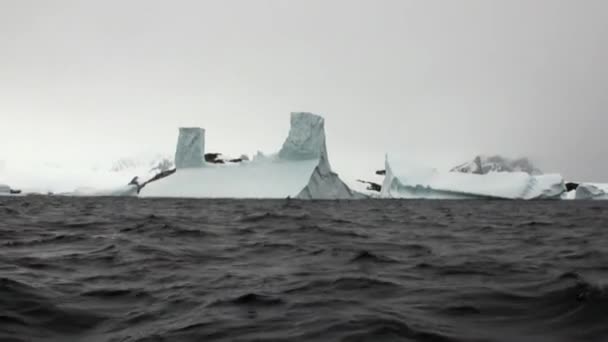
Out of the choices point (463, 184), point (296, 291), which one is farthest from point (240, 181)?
point (296, 291)

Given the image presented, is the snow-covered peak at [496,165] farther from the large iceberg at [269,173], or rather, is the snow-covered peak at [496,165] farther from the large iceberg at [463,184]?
the large iceberg at [269,173]

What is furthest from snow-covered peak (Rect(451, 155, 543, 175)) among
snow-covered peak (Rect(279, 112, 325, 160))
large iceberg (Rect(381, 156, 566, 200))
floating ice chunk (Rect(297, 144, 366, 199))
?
snow-covered peak (Rect(279, 112, 325, 160))

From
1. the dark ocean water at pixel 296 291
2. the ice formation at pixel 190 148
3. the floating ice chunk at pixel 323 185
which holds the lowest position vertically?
the dark ocean water at pixel 296 291

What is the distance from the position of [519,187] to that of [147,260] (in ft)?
148

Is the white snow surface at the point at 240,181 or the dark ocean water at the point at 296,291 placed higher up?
the white snow surface at the point at 240,181

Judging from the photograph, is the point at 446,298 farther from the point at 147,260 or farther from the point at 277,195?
the point at 277,195

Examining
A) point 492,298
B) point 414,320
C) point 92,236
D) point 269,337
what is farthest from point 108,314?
point 92,236

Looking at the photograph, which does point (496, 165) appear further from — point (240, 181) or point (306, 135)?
point (240, 181)

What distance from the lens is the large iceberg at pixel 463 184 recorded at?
46.0 meters

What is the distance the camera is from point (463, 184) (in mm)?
47750

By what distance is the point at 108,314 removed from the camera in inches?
151

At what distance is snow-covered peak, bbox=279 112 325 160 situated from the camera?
4041cm

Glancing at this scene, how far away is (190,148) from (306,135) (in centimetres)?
1109

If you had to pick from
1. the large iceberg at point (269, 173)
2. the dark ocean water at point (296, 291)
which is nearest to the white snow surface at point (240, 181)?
the large iceberg at point (269, 173)
